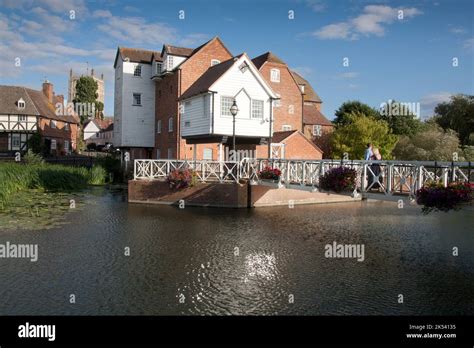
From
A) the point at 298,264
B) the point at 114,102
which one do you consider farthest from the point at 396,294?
the point at 114,102

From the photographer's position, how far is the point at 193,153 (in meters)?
33.6

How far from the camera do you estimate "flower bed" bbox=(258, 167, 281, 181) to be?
76.1 ft

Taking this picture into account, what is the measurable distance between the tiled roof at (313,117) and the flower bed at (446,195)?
112ft

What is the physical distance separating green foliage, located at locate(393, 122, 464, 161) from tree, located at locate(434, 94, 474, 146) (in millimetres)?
7208

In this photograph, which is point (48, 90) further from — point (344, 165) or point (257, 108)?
point (344, 165)

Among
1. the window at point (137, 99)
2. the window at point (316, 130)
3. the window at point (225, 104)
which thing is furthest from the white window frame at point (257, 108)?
the window at point (316, 130)

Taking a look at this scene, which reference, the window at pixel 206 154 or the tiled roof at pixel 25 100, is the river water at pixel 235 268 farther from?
the tiled roof at pixel 25 100

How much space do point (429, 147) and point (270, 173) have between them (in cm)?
2189

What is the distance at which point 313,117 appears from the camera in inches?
1905

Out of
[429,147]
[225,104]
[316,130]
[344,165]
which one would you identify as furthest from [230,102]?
[316,130]

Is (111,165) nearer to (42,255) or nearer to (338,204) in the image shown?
(338,204)

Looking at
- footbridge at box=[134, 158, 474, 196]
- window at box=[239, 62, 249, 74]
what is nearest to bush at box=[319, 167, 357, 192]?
footbridge at box=[134, 158, 474, 196]

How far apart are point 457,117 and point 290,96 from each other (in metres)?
21.8

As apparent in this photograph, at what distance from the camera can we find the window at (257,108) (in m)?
29.5
